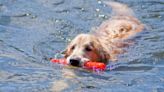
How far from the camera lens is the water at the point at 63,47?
657cm

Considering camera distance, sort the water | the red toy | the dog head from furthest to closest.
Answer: the dog head → the red toy → the water

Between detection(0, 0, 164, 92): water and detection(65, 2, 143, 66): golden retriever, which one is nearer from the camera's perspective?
detection(0, 0, 164, 92): water


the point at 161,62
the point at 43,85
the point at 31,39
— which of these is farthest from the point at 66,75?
the point at 31,39

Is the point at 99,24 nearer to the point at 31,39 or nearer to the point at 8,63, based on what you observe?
the point at 31,39

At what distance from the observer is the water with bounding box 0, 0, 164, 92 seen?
259 inches

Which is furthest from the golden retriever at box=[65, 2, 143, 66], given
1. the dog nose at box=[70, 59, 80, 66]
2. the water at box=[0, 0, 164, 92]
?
the water at box=[0, 0, 164, 92]

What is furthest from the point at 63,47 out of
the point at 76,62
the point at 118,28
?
the point at 76,62

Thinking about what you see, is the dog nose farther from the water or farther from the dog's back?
the dog's back

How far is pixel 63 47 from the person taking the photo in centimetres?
885

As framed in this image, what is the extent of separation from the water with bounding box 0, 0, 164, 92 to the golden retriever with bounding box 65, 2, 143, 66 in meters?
0.20

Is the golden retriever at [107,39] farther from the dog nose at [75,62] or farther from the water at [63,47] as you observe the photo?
the water at [63,47]

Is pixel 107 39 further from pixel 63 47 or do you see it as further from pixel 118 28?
pixel 63 47

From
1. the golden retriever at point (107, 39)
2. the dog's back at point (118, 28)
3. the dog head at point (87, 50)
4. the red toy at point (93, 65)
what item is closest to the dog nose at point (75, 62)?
the golden retriever at point (107, 39)

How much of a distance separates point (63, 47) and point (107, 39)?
0.87m
